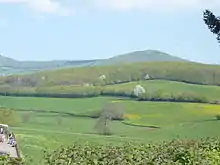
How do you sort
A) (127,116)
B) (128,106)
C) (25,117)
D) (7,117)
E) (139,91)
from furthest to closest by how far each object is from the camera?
(139,91), (128,106), (127,116), (25,117), (7,117)

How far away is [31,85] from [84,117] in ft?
133

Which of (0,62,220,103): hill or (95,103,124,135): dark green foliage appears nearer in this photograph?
(95,103,124,135): dark green foliage

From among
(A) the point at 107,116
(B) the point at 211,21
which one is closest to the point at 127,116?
(A) the point at 107,116

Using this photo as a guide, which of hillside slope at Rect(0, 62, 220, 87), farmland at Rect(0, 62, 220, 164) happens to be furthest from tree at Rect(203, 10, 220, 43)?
hillside slope at Rect(0, 62, 220, 87)

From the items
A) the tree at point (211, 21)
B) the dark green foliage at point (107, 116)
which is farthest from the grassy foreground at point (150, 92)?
the tree at point (211, 21)

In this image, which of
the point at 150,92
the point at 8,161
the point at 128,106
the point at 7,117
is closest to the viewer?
the point at 8,161

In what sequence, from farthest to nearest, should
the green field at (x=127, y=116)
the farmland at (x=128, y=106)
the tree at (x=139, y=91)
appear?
the tree at (x=139, y=91), the green field at (x=127, y=116), the farmland at (x=128, y=106)

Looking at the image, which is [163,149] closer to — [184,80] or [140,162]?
[140,162]

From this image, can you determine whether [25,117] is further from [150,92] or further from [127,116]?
[150,92]

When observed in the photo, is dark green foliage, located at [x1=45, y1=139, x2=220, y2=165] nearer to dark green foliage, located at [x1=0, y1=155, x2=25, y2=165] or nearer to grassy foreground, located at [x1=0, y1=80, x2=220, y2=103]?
dark green foliage, located at [x1=0, y1=155, x2=25, y2=165]

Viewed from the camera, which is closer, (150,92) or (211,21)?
(211,21)

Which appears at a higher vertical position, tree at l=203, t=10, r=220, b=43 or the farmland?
tree at l=203, t=10, r=220, b=43

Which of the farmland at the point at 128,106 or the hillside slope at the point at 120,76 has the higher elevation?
the hillside slope at the point at 120,76

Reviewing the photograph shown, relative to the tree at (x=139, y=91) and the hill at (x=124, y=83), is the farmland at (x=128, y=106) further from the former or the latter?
the tree at (x=139, y=91)
